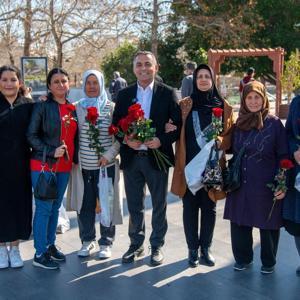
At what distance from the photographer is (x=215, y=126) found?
3.76 metres

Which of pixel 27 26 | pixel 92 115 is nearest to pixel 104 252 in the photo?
pixel 92 115

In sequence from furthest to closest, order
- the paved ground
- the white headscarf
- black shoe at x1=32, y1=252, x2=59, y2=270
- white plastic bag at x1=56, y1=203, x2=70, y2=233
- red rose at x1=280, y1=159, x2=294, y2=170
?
1. white plastic bag at x1=56, y1=203, x2=70, y2=233
2. the white headscarf
3. black shoe at x1=32, y1=252, x2=59, y2=270
4. the paved ground
5. red rose at x1=280, y1=159, x2=294, y2=170

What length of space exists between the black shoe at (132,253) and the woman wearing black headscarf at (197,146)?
1.63 ft

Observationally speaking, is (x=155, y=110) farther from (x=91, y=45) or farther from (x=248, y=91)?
(x=91, y=45)

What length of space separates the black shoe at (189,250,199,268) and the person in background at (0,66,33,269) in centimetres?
149

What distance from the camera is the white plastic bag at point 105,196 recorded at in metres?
4.20

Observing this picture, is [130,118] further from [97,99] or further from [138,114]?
[97,99]

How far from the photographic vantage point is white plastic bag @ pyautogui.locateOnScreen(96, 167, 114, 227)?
4195 millimetres

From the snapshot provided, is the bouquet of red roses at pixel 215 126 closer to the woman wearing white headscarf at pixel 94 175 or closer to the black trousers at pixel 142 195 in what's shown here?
the black trousers at pixel 142 195

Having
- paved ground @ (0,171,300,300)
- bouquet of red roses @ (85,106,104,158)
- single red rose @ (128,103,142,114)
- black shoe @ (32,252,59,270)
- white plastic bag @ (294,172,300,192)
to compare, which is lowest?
paved ground @ (0,171,300,300)

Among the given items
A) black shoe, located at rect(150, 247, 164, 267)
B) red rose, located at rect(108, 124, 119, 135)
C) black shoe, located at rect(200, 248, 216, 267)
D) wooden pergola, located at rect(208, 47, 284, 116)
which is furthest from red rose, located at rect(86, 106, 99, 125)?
wooden pergola, located at rect(208, 47, 284, 116)

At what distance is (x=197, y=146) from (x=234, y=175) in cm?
42

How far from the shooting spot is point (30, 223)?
419 centimetres

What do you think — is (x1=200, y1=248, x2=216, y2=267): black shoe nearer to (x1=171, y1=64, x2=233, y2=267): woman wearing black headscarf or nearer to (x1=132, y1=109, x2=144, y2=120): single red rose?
(x1=171, y1=64, x2=233, y2=267): woman wearing black headscarf
